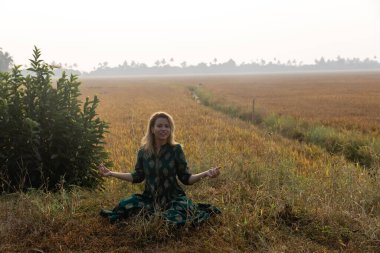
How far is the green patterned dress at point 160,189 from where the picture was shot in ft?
14.4

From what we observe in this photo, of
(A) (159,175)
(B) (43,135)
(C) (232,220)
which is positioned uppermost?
(B) (43,135)

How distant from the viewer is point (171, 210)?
424cm

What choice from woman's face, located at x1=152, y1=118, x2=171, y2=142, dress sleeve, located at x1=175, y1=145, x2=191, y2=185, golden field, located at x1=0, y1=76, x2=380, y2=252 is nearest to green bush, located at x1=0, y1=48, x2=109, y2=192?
golden field, located at x1=0, y1=76, x2=380, y2=252

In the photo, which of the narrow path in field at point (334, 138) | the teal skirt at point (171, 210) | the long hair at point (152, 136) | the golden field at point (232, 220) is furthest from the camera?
the narrow path in field at point (334, 138)

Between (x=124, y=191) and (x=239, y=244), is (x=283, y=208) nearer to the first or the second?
(x=239, y=244)

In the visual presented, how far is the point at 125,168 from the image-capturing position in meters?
7.25

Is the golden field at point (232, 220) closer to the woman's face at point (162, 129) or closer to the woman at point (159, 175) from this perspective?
the woman at point (159, 175)

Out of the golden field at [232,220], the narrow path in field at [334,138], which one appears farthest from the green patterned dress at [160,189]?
the narrow path in field at [334,138]

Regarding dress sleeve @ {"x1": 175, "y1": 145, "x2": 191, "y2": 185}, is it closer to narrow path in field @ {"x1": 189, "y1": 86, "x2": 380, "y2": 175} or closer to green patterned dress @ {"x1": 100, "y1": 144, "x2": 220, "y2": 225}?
green patterned dress @ {"x1": 100, "y1": 144, "x2": 220, "y2": 225}

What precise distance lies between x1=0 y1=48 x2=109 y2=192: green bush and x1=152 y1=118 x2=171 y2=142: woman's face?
1.34m

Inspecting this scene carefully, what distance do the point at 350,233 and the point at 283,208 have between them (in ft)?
2.64

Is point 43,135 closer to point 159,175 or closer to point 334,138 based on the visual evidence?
point 159,175

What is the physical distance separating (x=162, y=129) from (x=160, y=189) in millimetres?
746

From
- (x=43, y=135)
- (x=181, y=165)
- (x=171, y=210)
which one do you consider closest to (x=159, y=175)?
(x=181, y=165)
